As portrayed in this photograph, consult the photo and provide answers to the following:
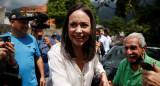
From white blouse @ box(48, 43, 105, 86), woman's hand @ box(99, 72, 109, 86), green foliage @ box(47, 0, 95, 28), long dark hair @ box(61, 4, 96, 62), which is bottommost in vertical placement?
woman's hand @ box(99, 72, 109, 86)

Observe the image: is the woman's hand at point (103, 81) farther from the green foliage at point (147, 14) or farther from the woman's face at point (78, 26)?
the green foliage at point (147, 14)

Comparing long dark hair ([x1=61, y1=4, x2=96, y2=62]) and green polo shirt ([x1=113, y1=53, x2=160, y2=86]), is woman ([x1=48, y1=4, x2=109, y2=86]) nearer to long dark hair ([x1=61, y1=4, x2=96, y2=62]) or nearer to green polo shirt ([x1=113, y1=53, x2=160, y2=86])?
long dark hair ([x1=61, y1=4, x2=96, y2=62])

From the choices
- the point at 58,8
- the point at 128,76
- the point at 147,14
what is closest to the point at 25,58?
the point at 128,76

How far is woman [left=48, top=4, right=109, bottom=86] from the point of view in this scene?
1151 mm

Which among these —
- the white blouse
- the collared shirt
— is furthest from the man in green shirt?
the collared shirt

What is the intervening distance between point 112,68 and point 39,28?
225 centimetres

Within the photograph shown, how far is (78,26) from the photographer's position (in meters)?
1.25

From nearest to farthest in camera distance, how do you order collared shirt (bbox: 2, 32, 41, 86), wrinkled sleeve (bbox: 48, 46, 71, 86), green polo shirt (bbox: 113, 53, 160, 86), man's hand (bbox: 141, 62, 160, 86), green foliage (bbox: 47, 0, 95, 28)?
wrinkled sleeve (bbox: 48, 46, 71, 86)
man's hand (bbox: 141, 62, 160, 86)
green polo shirt (bbox: 113, 53, 160, 86)
collared shirt (bbox: 2, 32, 41, 86)
green foliage (bbox: 47, 0, 95, 28)

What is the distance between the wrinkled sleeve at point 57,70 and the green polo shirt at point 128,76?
53.1 inches

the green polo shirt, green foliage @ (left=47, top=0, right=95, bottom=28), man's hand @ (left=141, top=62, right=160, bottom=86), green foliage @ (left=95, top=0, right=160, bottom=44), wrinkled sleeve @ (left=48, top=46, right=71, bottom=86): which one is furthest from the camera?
green foliage @ (left=47, top=0, right=95, bottom=28)

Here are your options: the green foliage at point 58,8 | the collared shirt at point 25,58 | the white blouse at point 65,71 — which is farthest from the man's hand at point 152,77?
the green foliage at point 58,8

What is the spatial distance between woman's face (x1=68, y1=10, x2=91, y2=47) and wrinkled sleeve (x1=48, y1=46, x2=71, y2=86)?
22cm

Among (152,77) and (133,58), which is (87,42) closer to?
(152,77)

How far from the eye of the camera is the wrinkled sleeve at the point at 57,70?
1.09 metres
